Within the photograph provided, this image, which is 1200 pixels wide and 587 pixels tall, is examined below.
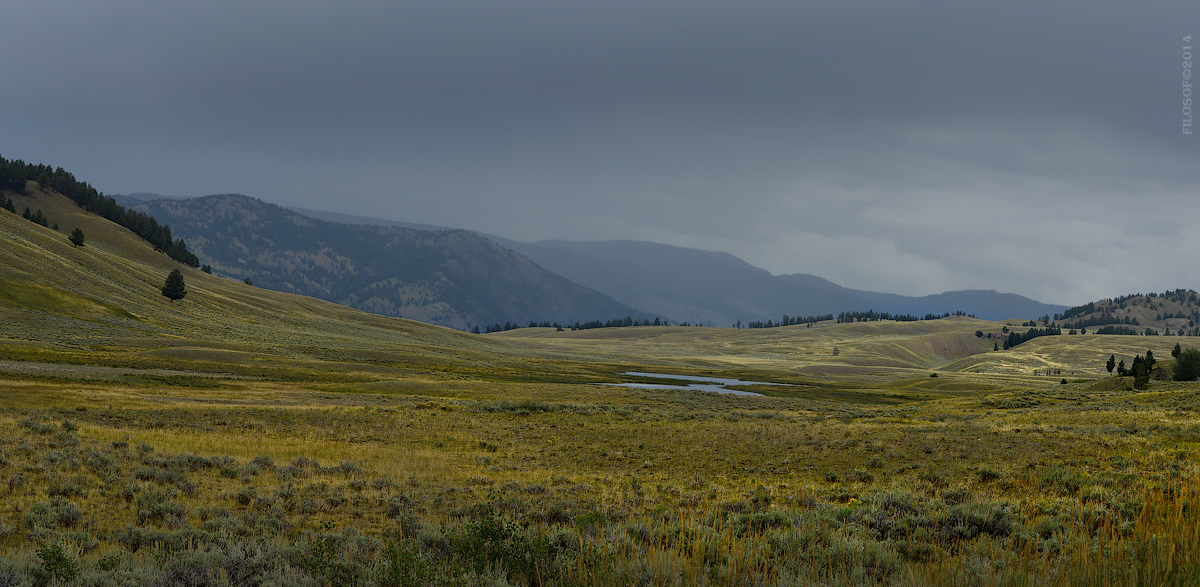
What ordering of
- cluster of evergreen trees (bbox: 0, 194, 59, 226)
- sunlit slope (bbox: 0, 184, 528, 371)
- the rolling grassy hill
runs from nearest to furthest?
the rolling grassy hill < sunlit slope (bbox: 0, 184, 528, 371) < cluster of evergreen trees (bbox: 0, 194, 59, 226)

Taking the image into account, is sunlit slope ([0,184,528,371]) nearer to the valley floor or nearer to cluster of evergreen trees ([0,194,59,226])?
cluster of evergreen trees ([0,194,59,226])

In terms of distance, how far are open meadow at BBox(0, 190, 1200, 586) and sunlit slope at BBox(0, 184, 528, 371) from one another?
7629mm

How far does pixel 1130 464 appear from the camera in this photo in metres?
20.4

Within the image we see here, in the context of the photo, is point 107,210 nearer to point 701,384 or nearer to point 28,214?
point 28,214

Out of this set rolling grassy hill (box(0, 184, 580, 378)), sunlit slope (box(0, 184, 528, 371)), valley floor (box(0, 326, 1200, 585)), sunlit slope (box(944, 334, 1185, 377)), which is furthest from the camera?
sunlit slope (box(944, 334, 1185, 377))

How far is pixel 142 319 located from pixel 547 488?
A: 10183cm

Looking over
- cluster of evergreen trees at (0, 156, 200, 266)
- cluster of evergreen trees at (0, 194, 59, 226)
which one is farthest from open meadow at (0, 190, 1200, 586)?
cluster of evergreen trees at (0, 156, 200, 266)

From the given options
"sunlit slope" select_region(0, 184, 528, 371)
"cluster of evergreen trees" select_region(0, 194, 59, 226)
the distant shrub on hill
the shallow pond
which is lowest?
the shallow pond

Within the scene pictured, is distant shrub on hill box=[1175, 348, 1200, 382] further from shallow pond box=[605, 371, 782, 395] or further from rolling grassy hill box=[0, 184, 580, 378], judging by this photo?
rolling grassy hill box=[0, 184, 580, 378]

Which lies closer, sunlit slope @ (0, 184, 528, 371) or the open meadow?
the open meadow

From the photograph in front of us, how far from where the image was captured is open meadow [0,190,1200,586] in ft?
28.1

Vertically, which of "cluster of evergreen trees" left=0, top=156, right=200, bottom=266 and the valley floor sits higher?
"cluster of evergreen trees" left=0, top=156, right=200, bottom=266

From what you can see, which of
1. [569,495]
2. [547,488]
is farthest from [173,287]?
[569,495]

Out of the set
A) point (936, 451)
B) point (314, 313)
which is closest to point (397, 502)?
point (936, 451)
